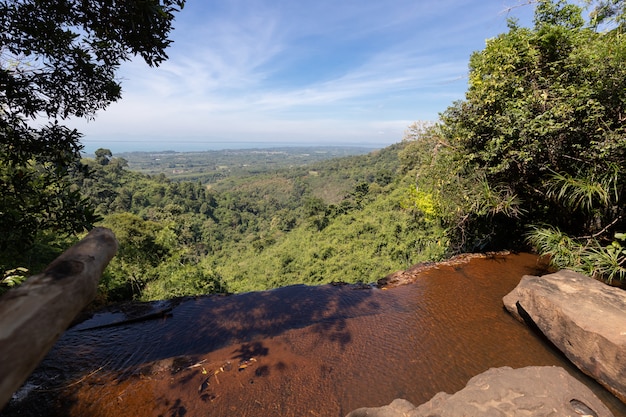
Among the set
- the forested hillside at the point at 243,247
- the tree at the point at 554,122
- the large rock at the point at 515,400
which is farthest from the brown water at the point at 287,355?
the forested hillside at the point at 243,247

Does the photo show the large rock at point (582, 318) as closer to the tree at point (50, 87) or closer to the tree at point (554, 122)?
the tree at point (554, 122)

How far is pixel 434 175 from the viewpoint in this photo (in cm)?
715

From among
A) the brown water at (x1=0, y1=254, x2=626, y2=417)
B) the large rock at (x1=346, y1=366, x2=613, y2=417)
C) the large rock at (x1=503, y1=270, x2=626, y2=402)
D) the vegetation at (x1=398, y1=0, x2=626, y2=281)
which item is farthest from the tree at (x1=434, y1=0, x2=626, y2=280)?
the large rock at (x1=346, y1=366, x2=613, y2=417)

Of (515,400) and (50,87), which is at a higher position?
(50,87)

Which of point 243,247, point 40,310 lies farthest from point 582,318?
point 243,247

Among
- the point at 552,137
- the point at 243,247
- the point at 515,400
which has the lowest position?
the point at 243,247

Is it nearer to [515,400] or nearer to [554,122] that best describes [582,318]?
[515,400]

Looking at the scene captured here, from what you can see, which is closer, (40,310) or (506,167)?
(40,310)

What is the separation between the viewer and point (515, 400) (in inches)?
90.4

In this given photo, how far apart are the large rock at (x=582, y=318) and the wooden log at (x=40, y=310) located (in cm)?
449

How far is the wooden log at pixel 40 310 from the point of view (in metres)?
0.92

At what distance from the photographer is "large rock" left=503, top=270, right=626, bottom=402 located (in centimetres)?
287

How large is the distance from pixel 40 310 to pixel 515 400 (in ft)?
10.4

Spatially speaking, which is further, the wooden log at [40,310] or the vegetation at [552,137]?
the vegetation at [552,137]
